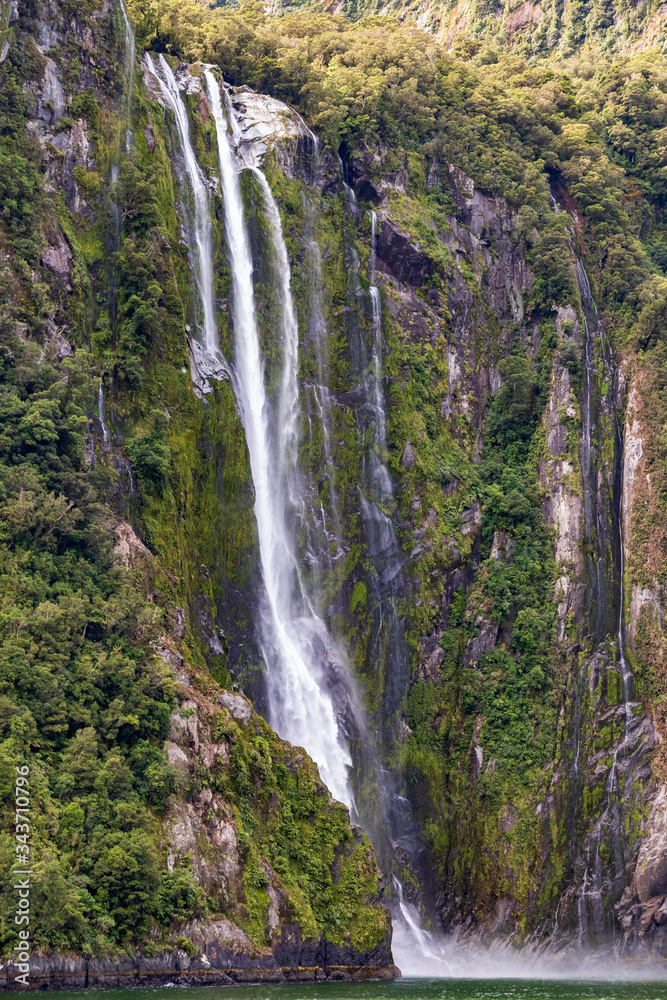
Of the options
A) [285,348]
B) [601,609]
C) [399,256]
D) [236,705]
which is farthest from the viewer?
[399,256]

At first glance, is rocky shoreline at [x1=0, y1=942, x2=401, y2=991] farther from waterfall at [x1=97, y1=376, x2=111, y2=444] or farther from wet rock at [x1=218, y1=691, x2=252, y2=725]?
waterfall at [x1=97, y1=376, x2=111, y2=444]

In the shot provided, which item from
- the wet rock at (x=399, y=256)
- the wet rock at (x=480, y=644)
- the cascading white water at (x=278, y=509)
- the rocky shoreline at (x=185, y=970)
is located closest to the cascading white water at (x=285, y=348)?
the cascading white water at (x=278, y=509)

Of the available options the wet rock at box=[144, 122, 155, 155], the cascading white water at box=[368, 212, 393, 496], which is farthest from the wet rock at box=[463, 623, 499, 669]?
the wet rock at box=[144, 122, 155, 155]

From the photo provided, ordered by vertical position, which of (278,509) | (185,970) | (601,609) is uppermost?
(278,509)

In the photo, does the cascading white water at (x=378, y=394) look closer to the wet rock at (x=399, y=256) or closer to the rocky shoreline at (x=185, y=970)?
the wet rock at (x=399, y=256)

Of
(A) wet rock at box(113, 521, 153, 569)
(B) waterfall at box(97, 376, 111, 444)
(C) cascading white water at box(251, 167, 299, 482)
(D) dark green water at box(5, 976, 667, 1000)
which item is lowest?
(D) dark green water at box(5, 976, 667, 1000)

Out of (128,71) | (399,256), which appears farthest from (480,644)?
(128,71)

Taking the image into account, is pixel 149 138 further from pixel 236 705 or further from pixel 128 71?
pixel 236 705
